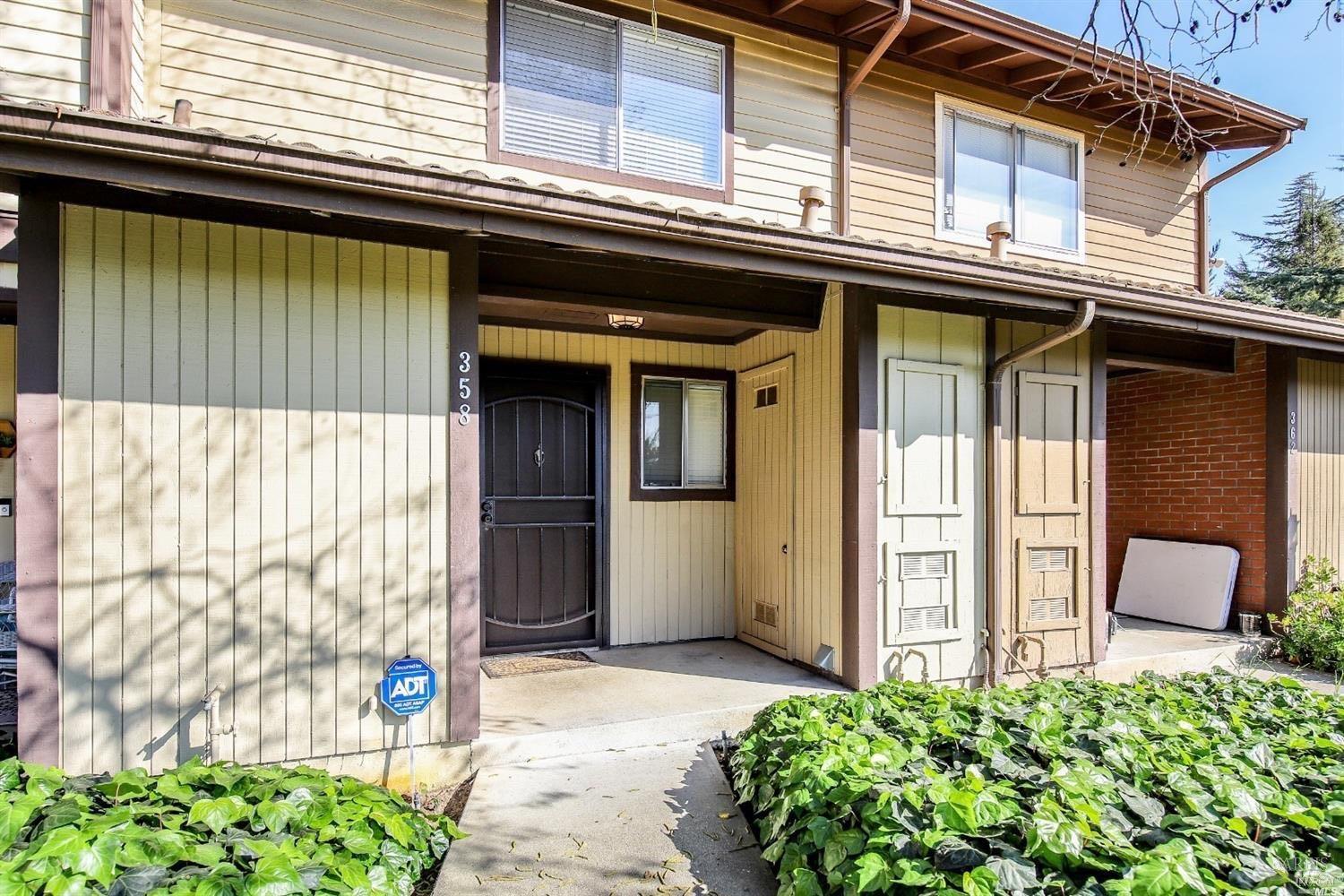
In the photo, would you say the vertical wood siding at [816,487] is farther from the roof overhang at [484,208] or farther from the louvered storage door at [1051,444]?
the louvered storage door at [1051,444]

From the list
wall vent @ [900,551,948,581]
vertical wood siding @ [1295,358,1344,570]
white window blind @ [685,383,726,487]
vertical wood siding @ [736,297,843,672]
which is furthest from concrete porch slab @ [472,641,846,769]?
vertical wood siding @ [1295,358,1344,570]

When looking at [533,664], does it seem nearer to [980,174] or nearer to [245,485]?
[245,485]

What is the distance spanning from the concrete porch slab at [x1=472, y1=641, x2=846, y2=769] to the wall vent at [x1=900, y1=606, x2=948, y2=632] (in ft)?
1.94

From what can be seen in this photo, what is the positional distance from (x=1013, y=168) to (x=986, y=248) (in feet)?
2.54

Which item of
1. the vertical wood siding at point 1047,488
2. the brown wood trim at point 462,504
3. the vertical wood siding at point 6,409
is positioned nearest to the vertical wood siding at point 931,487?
the vertical wood siding at point 1047,488

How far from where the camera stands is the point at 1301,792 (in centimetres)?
226

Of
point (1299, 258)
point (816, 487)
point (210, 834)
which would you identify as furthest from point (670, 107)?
point (1299, 258)

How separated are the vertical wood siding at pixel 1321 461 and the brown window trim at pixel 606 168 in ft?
17.2

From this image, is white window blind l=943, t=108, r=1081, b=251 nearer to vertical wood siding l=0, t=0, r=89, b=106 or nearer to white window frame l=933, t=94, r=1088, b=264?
white window frame l=933, t=94, r=1088, b=264

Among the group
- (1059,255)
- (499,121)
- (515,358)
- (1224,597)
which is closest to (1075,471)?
(1059,255)

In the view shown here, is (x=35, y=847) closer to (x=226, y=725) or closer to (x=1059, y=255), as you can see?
(x=226, y=725)

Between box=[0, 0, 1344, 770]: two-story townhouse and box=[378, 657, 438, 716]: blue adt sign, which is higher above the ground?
box=[0, 0, 1344, 770]: two-story townhouse

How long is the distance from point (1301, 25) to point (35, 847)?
5.32m

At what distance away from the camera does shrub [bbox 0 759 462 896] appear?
1.86 meters
